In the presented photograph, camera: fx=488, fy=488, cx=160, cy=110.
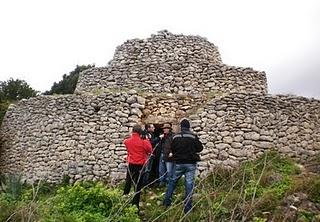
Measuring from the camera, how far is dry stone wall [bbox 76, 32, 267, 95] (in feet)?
43.6

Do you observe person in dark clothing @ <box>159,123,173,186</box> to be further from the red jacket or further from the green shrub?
the green shrub

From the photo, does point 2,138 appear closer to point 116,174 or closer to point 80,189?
point 116,174

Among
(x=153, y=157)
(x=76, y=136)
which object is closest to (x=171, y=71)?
(x=76, y=136)

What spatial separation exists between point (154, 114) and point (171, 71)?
6.49 feet

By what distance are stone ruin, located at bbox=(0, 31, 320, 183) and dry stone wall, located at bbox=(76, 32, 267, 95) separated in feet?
0.09

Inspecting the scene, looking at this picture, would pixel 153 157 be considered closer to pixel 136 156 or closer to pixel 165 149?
pixel 165 149

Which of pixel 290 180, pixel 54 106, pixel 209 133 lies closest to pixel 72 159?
pixel 54 106

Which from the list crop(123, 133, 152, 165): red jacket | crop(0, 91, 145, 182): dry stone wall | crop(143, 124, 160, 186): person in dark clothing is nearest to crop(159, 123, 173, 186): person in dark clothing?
crop(143, 124, 160, 186): person in dark clothing

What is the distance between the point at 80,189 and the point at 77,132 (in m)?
4.87

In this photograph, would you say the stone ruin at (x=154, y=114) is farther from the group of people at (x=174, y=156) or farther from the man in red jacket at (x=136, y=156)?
the man in red jacket at (x=136, y=156)

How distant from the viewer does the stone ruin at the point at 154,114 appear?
11.0 meters

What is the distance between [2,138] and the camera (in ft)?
47.6

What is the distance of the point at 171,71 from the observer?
13.4 meters

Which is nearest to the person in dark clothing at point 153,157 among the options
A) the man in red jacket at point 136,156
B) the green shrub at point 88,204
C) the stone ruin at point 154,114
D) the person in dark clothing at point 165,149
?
the person in dark clothing at point 165,149
